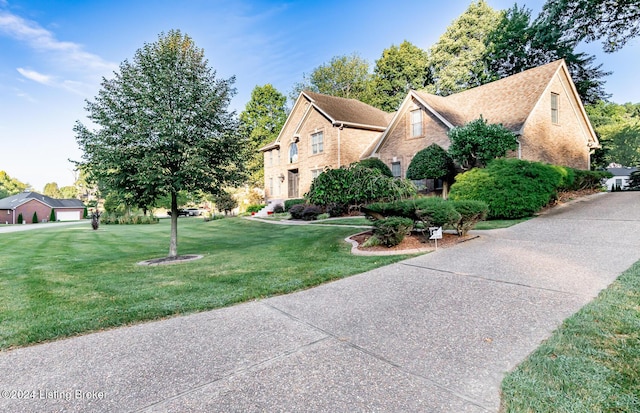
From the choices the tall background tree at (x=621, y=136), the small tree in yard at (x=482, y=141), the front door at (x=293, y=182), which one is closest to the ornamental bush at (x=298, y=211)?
the front door at (x=293, y=182)

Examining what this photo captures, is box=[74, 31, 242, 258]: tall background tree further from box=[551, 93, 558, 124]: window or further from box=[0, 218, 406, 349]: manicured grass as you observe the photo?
box=[551, 93, 558, 124]: window

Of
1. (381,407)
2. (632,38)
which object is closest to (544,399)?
(381,407)

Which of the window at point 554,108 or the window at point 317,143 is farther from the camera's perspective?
the window at point 317,143

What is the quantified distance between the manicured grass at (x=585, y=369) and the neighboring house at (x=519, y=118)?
14.3 meters

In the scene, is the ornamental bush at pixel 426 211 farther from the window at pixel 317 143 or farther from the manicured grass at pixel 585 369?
the window at pixel 317 143

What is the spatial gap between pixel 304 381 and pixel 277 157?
29.2 m

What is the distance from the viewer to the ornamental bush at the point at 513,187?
11.6 m

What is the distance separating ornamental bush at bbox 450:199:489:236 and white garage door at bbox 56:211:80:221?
65270 mm

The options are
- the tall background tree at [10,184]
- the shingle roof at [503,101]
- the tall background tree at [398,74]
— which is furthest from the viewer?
the tall background tree at [10,184]

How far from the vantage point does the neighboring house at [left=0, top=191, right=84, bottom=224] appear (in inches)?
1829

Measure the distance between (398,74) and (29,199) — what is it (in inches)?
2235

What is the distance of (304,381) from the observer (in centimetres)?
269

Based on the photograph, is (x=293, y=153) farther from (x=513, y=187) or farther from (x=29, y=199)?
(x=29, y=199)

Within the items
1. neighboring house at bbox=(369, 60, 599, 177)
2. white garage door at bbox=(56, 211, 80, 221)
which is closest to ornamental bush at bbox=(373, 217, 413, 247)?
neighboring house at bbox=(369, 60, 599, 177)
